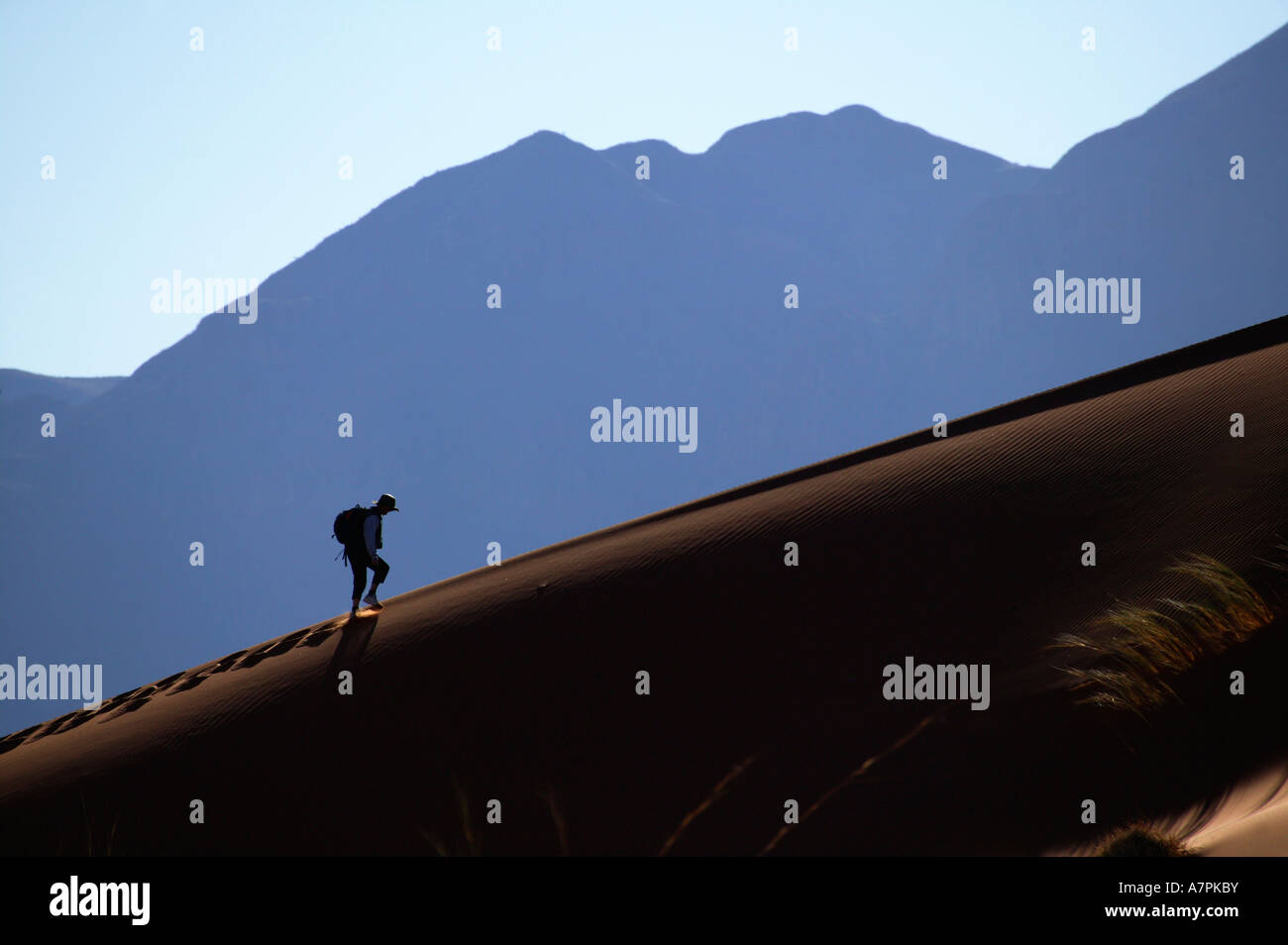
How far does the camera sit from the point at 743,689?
8164 millimetres

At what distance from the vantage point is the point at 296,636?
11.6 m

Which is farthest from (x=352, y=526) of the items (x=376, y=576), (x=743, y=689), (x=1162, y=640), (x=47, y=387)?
(x=47, y=387)

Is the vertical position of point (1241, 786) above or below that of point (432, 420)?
below

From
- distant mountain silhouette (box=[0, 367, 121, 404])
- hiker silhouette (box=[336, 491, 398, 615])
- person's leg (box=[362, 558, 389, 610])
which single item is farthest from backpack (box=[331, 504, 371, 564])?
distant mountain silhouette (box=[0, 367, 121, 404])

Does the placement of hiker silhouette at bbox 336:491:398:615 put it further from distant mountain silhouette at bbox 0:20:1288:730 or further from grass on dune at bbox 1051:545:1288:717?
distant mountain silhouette at bbox 0:20:1288:730

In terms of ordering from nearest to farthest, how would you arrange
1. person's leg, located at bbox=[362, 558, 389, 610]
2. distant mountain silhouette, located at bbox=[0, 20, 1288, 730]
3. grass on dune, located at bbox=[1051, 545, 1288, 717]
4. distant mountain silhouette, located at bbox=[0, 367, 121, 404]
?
grass on dune, located at bbox=[1051, 545, 1288, 717], person's leg, located at bbox=[362, 558, 389, 610], distant mountain silhouette, located at bbox=[0, 20, 1288, 730], distant mountain silhouette, located at bbox=[0, 367, 121, 404]

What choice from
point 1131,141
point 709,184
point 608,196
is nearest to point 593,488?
point 608,196

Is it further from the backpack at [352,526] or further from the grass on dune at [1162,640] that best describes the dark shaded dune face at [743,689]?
the backpack at [352,526]

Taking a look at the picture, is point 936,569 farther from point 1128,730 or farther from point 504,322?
point 504,322

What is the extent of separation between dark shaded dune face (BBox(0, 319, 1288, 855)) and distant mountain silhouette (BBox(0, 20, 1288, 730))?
5025 inches

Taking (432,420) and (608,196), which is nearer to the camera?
(432,420)

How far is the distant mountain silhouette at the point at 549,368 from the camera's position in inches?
5743

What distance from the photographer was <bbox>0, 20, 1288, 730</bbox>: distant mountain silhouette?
145875mm

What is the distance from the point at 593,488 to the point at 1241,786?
143962 mm
